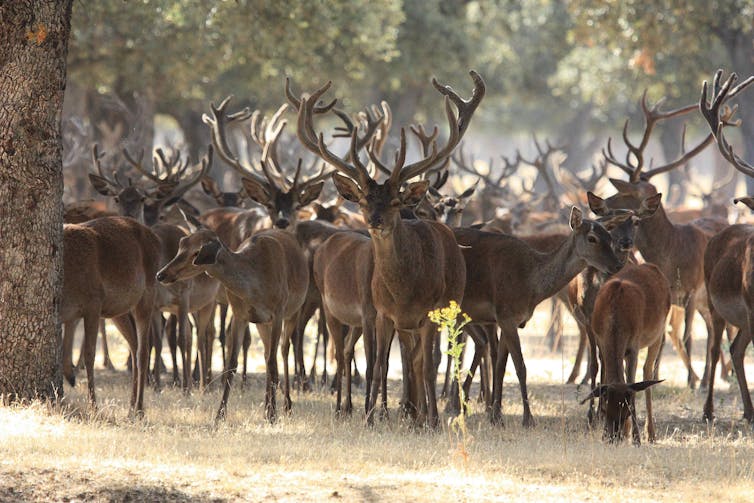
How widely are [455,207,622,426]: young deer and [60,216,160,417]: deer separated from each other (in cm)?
268

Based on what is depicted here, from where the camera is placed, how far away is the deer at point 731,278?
10.4m

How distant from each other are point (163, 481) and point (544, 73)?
128ft

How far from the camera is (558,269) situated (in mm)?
10172

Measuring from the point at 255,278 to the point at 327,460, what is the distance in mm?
2698

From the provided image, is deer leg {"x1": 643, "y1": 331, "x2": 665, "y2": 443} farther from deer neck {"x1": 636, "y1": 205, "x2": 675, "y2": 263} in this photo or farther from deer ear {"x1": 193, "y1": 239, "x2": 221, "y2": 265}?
deer ear {"x1": 193, "y1": 239, "x2": 221, "y2": 265}

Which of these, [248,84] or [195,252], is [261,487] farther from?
[248,84]

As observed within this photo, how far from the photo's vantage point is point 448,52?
1190 inches

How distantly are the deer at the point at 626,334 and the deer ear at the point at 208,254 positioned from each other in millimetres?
3038

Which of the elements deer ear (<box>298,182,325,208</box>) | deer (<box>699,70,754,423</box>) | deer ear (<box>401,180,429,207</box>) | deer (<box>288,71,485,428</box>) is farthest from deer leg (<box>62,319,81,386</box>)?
deer (<box>699,70,754,423</box>)

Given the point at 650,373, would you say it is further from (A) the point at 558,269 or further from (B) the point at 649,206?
(B) the point at 649,206

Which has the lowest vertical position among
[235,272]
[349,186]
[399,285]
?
A: [399,285]

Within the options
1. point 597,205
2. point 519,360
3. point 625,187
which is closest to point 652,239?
point 625,187

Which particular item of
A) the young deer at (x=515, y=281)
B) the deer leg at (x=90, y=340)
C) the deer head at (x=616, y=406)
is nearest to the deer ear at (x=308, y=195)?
the young deer at (x=515, y=281)

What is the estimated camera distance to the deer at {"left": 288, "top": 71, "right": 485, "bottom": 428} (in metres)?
9.23
